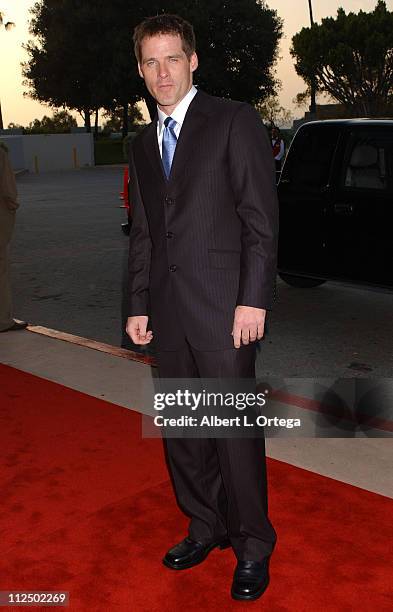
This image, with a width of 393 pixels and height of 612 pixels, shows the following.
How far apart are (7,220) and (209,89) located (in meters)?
44.0

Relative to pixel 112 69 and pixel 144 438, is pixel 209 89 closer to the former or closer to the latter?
pixel 112 69

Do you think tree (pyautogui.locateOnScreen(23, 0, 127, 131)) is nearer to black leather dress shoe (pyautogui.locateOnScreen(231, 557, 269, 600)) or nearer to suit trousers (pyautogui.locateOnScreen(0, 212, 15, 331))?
suit trousers (pyautogui.locateOnScreen(0, 212, 15, 331))

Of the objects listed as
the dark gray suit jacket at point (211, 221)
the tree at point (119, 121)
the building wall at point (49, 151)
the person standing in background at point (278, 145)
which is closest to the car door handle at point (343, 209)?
the dark gray suit jacket at point (211, 221)

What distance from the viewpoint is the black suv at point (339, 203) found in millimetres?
7188

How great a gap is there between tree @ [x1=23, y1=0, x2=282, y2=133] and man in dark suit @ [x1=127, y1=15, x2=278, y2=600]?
149 feet

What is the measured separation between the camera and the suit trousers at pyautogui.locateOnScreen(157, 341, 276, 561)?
3.04 meters

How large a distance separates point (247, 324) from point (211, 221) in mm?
397

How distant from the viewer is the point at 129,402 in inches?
207

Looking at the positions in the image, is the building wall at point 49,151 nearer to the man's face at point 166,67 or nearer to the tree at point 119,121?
the man's face at point 166,67

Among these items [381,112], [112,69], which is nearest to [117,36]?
[112,69]

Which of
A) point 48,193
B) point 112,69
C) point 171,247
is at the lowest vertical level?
point 48,193

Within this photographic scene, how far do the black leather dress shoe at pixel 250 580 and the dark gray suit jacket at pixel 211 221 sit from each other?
2.78ft

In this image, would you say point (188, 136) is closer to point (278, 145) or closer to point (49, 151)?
point (278, 145)

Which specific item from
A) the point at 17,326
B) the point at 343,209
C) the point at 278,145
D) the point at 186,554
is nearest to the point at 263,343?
the point at 343,209
